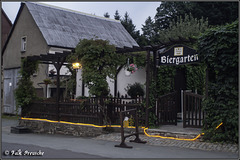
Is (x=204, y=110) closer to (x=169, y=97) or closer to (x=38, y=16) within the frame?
(x=169, y=97)

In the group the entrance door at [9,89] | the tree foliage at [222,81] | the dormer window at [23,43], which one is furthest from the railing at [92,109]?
the dormer window at [23,43]

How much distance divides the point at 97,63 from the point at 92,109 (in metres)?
1.85

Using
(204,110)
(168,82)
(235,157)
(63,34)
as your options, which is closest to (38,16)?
(63,34)

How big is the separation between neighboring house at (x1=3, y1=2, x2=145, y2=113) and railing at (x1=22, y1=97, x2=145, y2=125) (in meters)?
5.23

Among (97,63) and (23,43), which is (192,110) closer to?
(97,63)

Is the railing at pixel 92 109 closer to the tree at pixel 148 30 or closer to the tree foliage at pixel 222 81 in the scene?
the tree foliage at pixel 222 81

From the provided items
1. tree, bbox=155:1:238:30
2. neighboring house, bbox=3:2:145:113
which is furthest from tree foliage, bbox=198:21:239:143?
tree, bbox=155:1:238:30

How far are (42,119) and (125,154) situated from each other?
6821 millimetres

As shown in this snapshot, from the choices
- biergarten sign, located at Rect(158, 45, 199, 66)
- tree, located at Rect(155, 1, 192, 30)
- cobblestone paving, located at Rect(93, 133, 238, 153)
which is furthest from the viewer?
tree, located at Rect(155, 1, 192, 30)

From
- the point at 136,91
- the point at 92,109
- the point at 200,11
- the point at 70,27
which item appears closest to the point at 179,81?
the point at 136,91

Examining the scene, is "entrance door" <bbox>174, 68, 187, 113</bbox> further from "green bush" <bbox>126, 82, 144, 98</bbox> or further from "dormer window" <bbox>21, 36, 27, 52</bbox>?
"dormer window" <bbox>21, 36, 27, 52</bbox>

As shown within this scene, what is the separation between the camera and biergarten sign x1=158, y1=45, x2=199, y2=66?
376 inches

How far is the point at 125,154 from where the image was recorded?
24.3ft

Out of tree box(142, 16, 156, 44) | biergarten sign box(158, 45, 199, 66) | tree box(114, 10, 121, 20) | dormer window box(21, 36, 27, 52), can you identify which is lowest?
biergarten sign box(158, 45, 199, 66)
